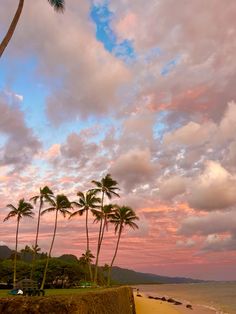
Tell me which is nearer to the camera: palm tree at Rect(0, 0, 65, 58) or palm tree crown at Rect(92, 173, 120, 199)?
palm tree at Rect(0, 0, 65, 58)

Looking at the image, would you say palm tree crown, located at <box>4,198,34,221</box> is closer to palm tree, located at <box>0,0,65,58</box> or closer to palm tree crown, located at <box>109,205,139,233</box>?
palm tree crown, located at <box>109,205,139,233</box>

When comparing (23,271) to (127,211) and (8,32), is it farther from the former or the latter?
(8,32)

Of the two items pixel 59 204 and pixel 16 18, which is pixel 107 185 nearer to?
pixel 59 204

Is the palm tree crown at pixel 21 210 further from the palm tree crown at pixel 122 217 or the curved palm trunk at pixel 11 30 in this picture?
the curved palm trunk at pixel 11 30

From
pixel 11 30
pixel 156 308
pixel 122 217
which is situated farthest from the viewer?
pixel 122 217

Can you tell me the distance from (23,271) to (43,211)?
22.1m

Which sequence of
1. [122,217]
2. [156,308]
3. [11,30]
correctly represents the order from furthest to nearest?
[122,217]
[156,308]
[11,30]

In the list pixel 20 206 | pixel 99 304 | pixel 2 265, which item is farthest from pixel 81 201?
pixel 99 304

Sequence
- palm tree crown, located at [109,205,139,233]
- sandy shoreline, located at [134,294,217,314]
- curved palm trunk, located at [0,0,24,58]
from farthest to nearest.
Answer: palm tree crown, located at [109,205,139,233]
sandy shoreline, located at [134,294,217,314]
curved palm trunk, located at [0,0,24,58]

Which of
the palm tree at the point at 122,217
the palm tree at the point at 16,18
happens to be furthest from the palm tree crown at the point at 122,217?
the palm tree at the point at 16,18

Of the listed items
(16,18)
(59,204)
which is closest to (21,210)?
(59,204)

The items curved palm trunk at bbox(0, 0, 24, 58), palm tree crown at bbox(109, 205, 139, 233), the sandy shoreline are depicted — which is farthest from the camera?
palm tree crown at bbox(109, 205, 139, 233)

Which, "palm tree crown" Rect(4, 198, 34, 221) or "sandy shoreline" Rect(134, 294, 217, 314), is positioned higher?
"palm tree crown" Rect(4, 198, 34, 221)

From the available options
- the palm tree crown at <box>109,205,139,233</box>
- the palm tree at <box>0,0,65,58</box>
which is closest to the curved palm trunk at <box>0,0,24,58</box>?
the palm tree at <box>0,0,65,58</box>
